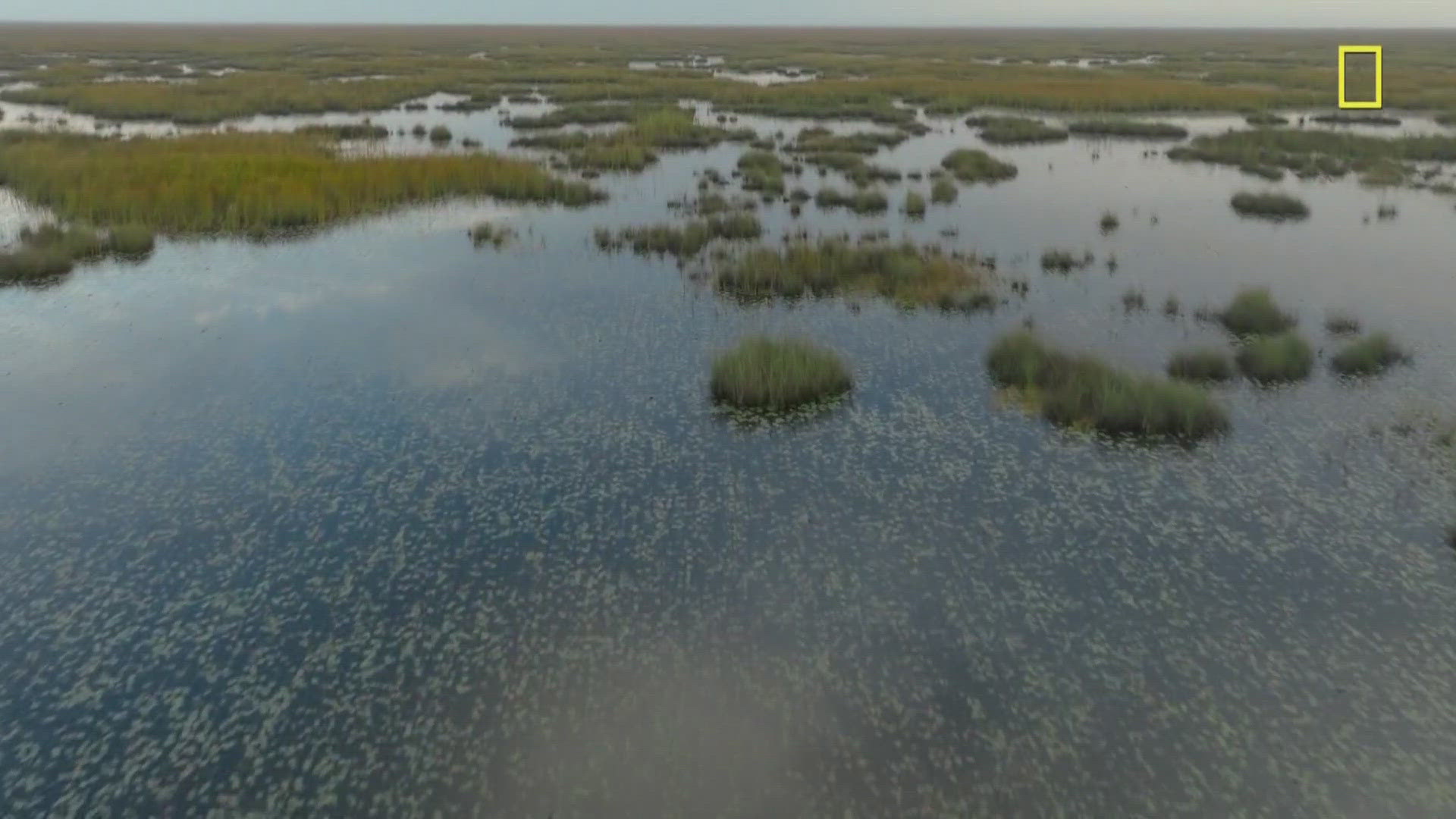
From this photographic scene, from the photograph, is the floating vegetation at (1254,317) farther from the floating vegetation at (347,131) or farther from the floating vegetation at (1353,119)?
the floating vegetation at (1353,119)

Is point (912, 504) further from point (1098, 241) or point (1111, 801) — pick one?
point (1098, 241)

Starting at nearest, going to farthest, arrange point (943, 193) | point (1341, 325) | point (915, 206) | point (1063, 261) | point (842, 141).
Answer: point (1341, 325)
point (1063, 261)
point (915, 206)
point (943, 193)
point (842, 141)

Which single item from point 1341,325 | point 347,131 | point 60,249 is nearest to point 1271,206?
point 1341,325

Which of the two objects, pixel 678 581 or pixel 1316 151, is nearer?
pixel 678 581

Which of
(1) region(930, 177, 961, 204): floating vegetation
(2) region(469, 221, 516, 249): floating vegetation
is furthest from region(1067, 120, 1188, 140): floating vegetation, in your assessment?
(2) region(469, 221, 516, 249): floating vegetation

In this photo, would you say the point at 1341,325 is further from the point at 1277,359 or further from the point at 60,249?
the point at 60,249

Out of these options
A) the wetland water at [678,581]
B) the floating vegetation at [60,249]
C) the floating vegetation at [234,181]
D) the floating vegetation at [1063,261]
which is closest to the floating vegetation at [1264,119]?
the floating vegetation at [1063,261]

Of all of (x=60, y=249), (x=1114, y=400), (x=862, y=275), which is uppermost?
(x=60, y=249)

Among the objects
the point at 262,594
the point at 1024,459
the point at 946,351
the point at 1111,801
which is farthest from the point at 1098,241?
the point at 262,594
